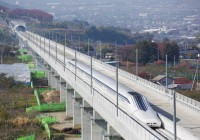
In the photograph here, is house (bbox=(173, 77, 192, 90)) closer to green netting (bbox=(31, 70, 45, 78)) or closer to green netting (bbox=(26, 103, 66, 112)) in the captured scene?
green netting (bbox=(26, 103, 66, 112))

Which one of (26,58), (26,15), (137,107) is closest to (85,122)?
(137,107)

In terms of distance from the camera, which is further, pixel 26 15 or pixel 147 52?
pixel 26 15

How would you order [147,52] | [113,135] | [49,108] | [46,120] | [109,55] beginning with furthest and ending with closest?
[109,55], [147,52], [49,108], [46,120], [113,135]

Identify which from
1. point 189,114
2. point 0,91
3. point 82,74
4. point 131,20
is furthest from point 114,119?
point 131,20

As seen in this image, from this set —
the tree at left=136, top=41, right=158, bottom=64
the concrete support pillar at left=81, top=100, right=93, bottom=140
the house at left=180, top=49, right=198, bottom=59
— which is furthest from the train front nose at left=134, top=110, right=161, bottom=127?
the house at left=180, top=49, right=198, bottom=59

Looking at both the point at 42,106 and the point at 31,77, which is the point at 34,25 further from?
the point at 42,106

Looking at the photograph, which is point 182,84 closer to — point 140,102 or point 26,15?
point 140,102

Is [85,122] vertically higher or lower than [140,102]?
lower

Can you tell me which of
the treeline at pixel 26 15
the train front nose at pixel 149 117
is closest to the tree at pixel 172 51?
the train front nose at pixel 149 117
